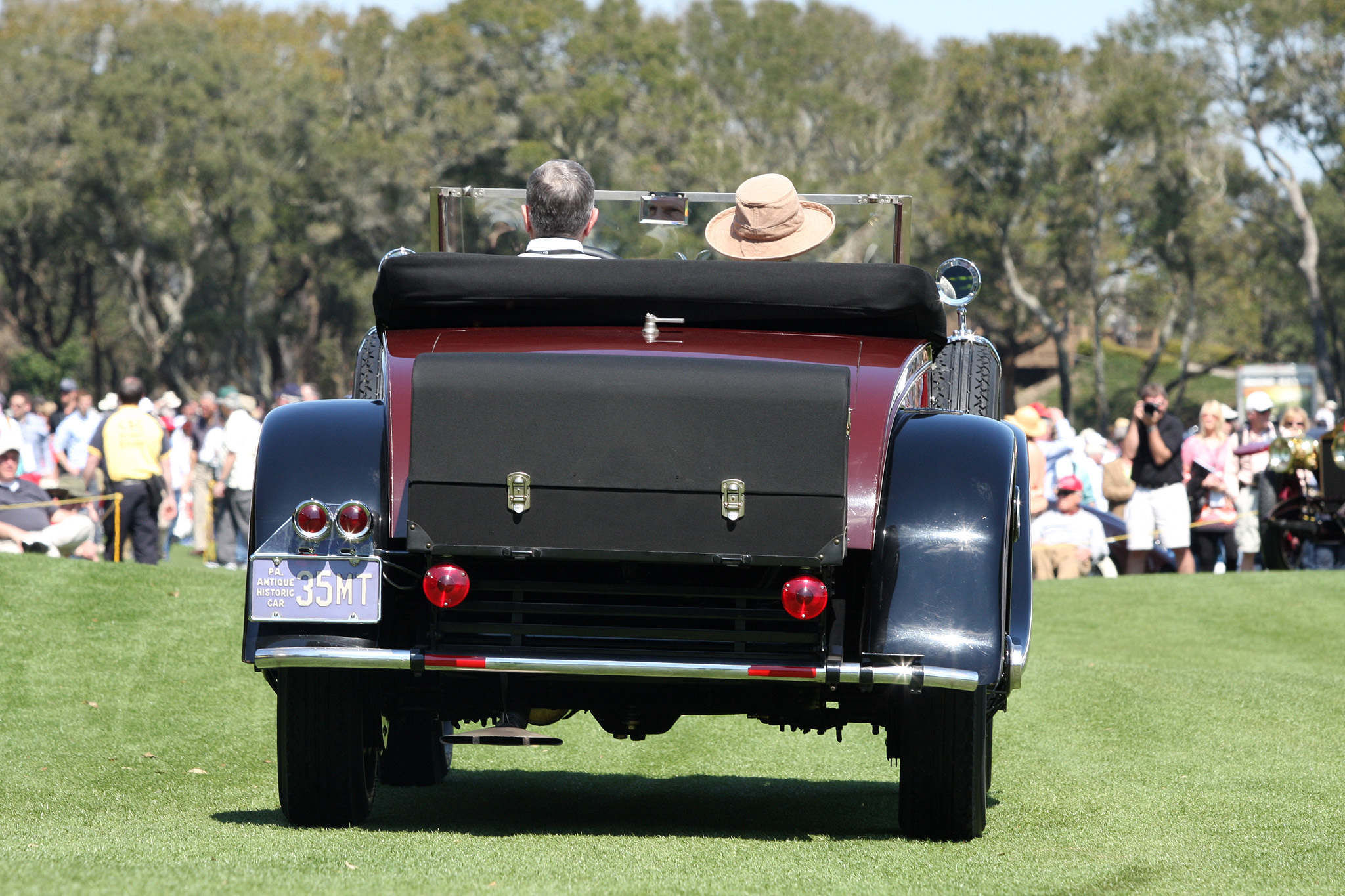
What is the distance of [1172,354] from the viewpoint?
77500mm

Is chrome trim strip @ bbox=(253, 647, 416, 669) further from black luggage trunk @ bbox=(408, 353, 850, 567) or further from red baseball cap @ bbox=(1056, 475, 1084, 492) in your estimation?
red baseball cap @ bbox=(1056, 475, 1084, 492)

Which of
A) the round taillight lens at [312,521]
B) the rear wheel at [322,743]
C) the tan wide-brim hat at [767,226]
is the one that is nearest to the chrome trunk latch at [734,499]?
the round taillight lens at [312,521]

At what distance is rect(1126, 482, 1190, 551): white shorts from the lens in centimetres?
1456

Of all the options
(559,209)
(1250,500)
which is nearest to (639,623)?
(559,209)

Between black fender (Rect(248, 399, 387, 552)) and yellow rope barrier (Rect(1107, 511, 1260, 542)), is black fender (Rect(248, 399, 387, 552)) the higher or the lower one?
the higher one

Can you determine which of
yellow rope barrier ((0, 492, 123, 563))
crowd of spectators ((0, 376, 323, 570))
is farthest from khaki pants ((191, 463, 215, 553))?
yellow rope barrier ((0, 492, 123, 563))

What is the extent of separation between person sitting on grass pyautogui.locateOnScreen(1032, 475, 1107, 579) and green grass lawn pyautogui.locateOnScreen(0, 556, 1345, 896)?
292 centimetres

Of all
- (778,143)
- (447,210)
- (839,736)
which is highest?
(778,143)

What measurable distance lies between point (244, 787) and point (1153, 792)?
3.50 metres

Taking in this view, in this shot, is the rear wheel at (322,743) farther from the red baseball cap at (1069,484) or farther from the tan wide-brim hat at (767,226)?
the red baseball cap at (1069,484)

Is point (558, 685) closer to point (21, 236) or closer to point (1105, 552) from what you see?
point (1105, 552)

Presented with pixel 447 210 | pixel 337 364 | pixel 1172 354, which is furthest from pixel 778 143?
pixel 447 210

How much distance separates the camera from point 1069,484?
47.6ft

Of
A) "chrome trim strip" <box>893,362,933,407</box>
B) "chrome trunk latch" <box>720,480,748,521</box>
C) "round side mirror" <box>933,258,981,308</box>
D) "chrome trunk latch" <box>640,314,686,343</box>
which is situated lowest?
"chrome trunk latch" <box>720,480,748,521</box>
